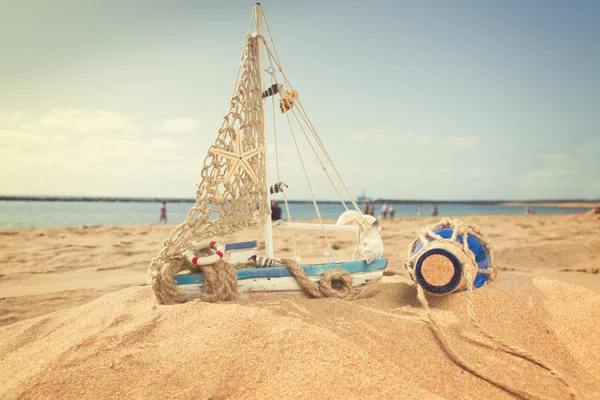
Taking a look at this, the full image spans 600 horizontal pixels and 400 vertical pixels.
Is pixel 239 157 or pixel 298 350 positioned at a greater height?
pixel 239 157

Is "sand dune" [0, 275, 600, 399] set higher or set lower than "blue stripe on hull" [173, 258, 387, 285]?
lower

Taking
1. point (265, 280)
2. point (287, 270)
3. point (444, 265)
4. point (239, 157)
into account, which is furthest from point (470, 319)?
point (239, 157)

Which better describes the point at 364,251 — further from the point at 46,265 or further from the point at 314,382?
the point at 46,265

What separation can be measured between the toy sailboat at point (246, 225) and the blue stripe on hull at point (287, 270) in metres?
0.01

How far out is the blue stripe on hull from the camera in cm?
366

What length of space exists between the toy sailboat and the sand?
28cm

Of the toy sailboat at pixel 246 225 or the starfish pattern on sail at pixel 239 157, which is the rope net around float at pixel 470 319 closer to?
the toy sailboat at pixel 246 225

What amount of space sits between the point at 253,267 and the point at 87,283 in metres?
4.00

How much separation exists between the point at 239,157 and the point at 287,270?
5.13 ft

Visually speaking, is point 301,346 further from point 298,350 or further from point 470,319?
point 470,319

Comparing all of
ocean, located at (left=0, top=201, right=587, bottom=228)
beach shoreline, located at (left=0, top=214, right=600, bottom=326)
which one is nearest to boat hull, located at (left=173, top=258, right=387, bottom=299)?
beach shoreline, located at (left=0, top=214, right=600, bottom=326)

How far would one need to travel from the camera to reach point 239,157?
158 inches

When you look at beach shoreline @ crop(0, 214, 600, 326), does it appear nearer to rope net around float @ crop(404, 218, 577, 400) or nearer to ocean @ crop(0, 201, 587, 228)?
rope net around float @ crop(404, 218, 577, 400)

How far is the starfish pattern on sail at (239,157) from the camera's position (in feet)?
12.7
